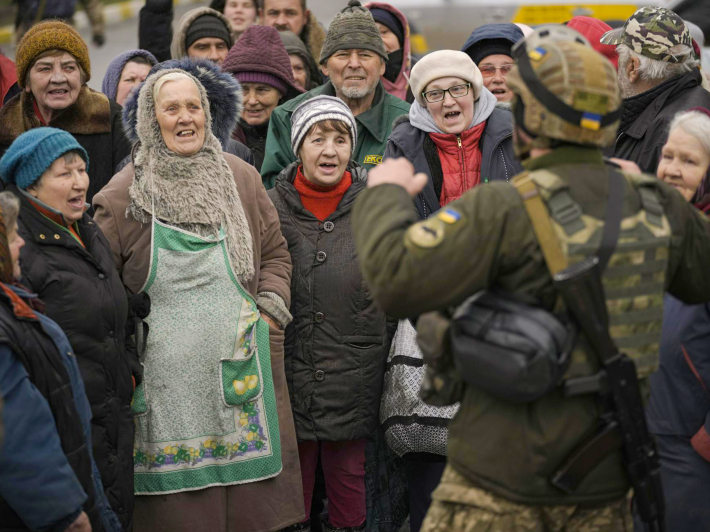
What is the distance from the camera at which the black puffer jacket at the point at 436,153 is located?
4.75m

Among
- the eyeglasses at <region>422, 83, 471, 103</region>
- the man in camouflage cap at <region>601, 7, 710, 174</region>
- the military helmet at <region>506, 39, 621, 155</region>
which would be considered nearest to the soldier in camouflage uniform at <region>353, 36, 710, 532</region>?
the military helmet at <region>506, 39, 621, 155</region>

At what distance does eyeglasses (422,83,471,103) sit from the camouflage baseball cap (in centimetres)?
93

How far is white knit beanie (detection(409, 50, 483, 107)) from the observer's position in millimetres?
4949

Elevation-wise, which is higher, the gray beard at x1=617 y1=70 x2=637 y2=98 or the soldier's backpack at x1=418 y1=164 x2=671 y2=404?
the gray beard at x1=617 y1=70 x2=637 y2=98

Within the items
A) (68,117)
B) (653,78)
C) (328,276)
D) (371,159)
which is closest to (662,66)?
(653,78)

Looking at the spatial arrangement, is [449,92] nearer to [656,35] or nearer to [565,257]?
[656,35]

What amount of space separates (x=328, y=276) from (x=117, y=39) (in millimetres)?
13639

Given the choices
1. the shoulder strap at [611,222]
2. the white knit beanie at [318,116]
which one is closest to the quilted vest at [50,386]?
the shoulder strap at [611,222]

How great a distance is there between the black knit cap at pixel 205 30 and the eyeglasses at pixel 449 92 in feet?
8.12

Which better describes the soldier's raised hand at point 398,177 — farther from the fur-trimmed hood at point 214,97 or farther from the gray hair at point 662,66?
the gray hair at point 662,66

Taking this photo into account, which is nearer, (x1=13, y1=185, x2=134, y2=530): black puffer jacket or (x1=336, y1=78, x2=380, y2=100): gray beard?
(x1=13, y1=185, x2=134, y2=530): black puffer jacket

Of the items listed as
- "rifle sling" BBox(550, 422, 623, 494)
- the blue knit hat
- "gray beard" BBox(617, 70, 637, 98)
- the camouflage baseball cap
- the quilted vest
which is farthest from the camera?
"gray beard" BBox(617, 70, 637, 98)

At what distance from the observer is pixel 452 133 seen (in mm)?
4910

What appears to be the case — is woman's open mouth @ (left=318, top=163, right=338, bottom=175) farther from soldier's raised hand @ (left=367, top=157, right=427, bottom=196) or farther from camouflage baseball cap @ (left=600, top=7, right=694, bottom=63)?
soldier's raised hand @ (left=367, top=157, right=427, bottom=196)
